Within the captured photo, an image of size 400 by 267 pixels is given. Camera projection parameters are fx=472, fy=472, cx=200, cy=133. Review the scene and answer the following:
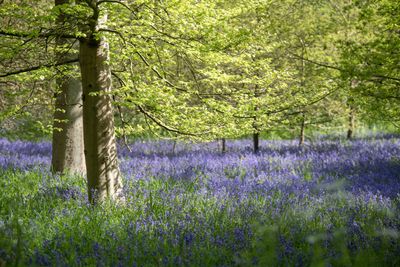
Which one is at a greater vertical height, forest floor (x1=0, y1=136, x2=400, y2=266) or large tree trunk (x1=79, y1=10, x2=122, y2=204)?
large tree trunk (x1=79, y1=10, x2=122, y2=204)

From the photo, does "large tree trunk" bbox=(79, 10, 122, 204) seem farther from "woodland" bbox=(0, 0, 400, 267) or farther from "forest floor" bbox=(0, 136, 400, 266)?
"forest floor" bbox=(0, 136, 400, 266)

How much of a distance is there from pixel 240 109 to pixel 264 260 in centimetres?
291

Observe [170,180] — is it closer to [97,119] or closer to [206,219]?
[97,119]

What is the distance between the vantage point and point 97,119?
610cm

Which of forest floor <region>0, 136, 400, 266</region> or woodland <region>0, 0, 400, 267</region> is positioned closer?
forest floor <region>0, 136, 400, 266</region>

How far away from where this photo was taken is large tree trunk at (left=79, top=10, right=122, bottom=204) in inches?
238

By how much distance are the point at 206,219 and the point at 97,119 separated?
6.23 feet

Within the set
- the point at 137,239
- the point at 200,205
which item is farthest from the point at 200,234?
the point at 200,205

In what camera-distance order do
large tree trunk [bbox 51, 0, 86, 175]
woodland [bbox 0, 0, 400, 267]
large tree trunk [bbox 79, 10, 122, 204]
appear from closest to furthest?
woodland [bbox 0, 0, 400, 267] < large tree trunk [bbox 79, 10, 122, 204] < large tree trunk [bbox 51, 0, 86, 175]

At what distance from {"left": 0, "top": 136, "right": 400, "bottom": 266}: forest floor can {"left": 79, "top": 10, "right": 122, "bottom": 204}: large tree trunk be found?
13.3 inches

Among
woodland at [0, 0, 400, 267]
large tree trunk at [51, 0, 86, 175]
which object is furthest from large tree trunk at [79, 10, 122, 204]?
large tree trunk at [51, 0, 86, 175]

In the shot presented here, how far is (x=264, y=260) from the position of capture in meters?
3.75

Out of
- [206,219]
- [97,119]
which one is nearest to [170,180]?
[97,119]

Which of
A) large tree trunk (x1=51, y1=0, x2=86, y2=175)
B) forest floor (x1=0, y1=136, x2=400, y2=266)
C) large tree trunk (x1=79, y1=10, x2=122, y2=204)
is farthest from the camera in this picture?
large tree trunk (x1=51, y1=0, x2=86, y2=175)
